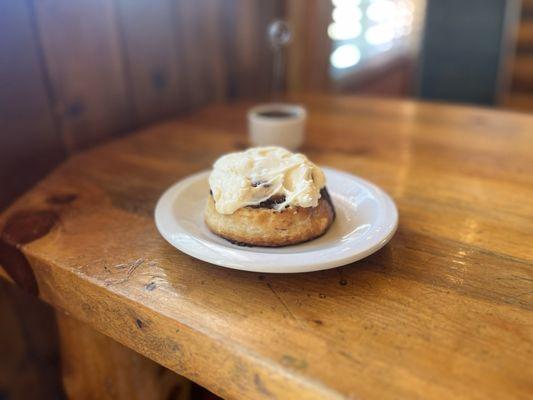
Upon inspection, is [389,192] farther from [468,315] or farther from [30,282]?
[30,282]

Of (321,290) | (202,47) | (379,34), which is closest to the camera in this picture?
(321,290)

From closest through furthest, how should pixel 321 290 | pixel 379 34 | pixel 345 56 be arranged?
pixel 321 290 → pixel 345 56 → pixel 379 34

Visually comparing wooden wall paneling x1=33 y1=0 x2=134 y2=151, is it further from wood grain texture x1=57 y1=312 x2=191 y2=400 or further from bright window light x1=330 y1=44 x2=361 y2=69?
bright window light x1=330 y1=44 x2=361 y2=69

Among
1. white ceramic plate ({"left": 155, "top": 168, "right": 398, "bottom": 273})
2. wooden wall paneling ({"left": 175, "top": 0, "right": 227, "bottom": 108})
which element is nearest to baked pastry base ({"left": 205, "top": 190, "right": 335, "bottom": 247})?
white ceramic plate ({"left": 155, "top": 168, "right": 398, "bottom": 273})

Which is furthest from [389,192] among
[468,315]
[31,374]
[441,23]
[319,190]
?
[441,23]

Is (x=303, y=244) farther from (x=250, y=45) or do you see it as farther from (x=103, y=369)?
(x=250, y=45)

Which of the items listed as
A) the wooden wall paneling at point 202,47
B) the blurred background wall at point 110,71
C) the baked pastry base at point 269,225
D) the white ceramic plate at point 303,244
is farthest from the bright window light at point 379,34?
the baked pastry base at point 269,225

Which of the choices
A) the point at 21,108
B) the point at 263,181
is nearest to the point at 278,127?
the point at 263,181
